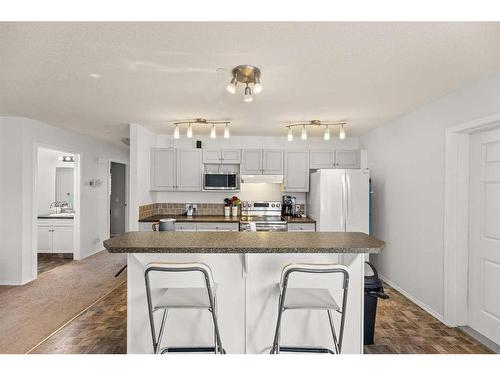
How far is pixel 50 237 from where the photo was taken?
5.41 m

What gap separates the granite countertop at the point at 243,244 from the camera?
5.93 feet

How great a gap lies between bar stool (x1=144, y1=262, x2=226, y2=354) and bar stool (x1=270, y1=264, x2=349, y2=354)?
405mm

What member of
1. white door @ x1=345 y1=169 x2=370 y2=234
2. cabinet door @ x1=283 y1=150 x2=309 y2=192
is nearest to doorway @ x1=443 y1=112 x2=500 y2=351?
white door @ x1=345 y1=169 x2=370 y2=234

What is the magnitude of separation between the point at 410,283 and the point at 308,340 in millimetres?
2155

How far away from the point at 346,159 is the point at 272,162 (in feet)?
4.30

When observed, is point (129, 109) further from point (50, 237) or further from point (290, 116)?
point (50, 237)

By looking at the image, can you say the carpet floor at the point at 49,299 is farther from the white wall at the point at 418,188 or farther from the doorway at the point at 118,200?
the white wall at the point at 418,188

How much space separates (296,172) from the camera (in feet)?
16.3

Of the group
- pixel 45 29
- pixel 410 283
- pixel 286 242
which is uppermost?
pixel 45 29

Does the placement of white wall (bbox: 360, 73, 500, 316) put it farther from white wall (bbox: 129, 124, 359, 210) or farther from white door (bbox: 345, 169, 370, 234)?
white wall (bbox: 129, 124, 359, 210)

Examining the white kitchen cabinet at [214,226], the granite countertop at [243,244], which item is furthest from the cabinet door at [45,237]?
the granite countertop at [243,244]

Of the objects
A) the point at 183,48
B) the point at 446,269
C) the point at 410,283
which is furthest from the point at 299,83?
the point at 410,283

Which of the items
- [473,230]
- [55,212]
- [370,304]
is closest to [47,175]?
[55,212]

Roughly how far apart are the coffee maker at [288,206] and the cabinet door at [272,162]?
0.55 meters
